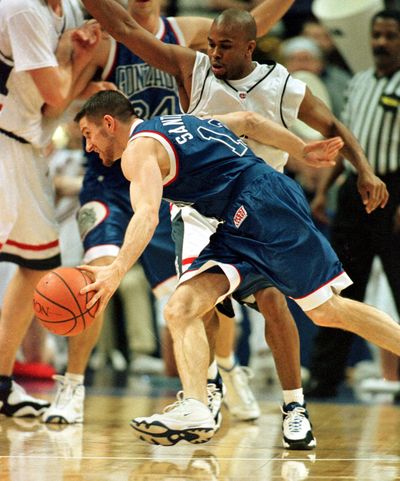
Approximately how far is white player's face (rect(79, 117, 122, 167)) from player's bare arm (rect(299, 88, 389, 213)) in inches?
46.8

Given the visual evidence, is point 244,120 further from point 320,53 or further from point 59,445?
point 320,53

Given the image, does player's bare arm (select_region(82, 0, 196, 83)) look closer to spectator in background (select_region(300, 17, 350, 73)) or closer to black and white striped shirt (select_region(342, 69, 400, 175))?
black and white striped shirt (select_region(342, 69, 400, 175))

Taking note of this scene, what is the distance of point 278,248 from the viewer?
5234 mm

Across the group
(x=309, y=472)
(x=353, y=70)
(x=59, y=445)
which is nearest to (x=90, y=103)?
(x=59, y=445)

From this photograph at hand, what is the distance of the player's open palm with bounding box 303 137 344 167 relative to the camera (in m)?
5.59

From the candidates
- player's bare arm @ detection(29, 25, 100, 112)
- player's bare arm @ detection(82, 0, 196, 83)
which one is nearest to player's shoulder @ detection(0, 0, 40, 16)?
player's bare arm @ detection(29, 25, 100, 112)

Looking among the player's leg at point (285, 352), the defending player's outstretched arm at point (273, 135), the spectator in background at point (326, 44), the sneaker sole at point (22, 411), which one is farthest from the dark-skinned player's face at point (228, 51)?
the spectator in background at point (326, 44)

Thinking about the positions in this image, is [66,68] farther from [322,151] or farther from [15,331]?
[322,151]

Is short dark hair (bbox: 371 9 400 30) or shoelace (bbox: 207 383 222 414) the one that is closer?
shoelace (bbox: 207 383 222 414)

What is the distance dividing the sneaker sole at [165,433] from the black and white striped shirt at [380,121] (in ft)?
12.7

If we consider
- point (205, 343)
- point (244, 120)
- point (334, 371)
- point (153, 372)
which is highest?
point (244, 120)

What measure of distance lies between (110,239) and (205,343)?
150 cm

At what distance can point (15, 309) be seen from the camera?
651 cm

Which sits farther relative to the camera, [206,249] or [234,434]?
[234,434]
